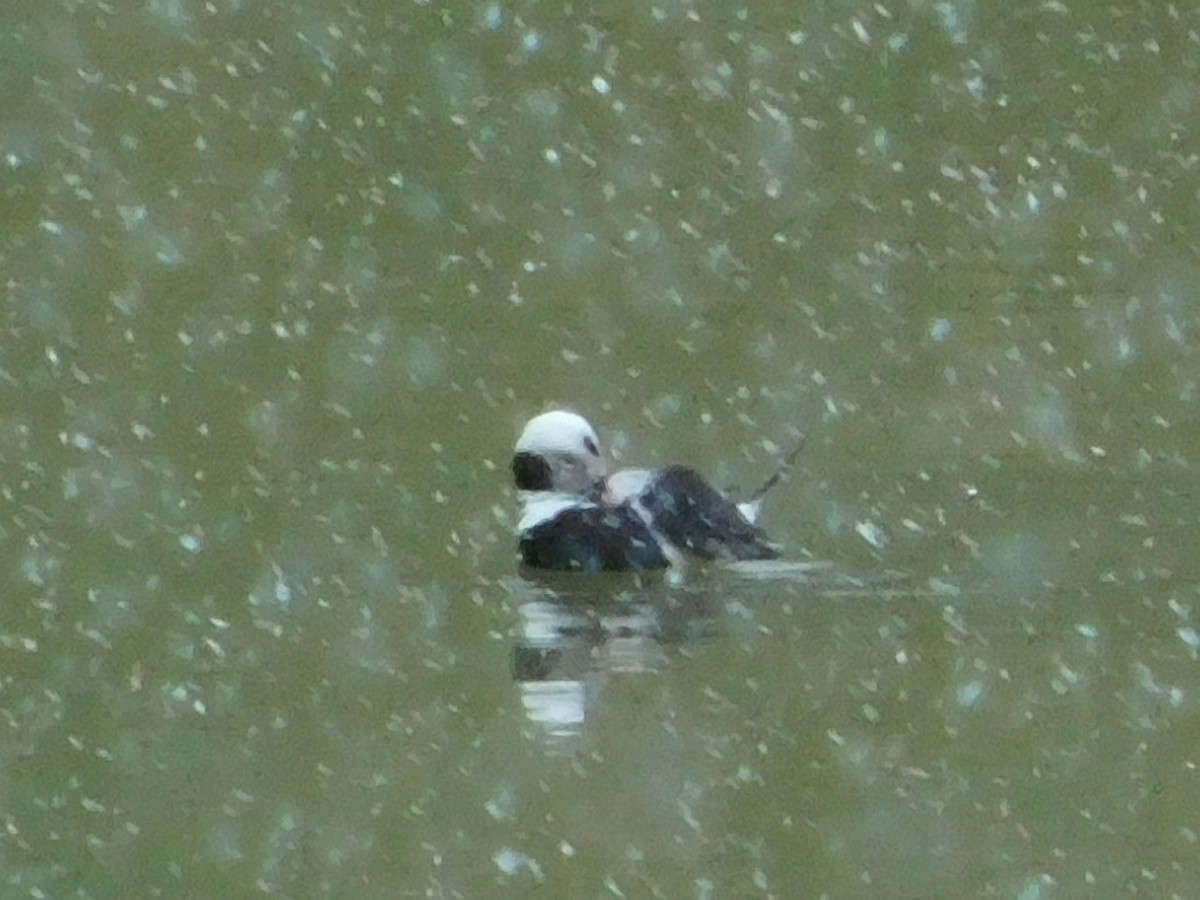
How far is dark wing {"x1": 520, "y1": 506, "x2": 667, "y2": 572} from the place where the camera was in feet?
34.4

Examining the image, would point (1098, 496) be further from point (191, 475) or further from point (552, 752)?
point (552, 752)

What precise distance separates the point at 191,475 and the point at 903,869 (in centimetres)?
553

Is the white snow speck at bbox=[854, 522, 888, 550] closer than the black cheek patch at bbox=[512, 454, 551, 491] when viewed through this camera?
Yes

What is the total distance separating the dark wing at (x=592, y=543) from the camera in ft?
34.4

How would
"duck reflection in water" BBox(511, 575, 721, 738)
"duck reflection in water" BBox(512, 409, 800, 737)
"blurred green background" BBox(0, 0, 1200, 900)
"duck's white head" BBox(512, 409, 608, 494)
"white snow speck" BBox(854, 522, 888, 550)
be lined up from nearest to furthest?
"blurred green background" BBox(0, 0, 1200, 900) < "duck reflection in water" BBox(511, 575, 721, 738) < "duck reflection in water" BBox(512, 409, 800, 737) < "white snow speck" BBox(854, 522, 888, 550) < "duck's white head" BBox(512, 409, 608, 494)

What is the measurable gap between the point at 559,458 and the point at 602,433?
57.6 inches

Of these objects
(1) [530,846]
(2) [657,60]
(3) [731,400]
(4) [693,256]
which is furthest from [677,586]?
(2) [657,60]

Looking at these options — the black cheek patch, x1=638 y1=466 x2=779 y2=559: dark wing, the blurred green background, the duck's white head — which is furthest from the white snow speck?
the black cheek patch

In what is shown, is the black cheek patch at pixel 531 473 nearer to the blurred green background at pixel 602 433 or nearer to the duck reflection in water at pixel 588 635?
the blurred green background at pixel 602 433

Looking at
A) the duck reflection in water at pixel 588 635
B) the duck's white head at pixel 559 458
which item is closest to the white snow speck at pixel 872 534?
the duck reflection in water at pixel 588 635

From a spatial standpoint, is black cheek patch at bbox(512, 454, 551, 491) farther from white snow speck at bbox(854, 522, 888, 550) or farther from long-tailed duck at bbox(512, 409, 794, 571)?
white snow speck at bbox(854, 522, 888, 550)

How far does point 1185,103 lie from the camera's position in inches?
736

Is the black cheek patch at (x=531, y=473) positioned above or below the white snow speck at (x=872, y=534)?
above

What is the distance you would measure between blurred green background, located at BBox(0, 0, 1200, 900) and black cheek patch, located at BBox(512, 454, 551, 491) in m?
0.20
